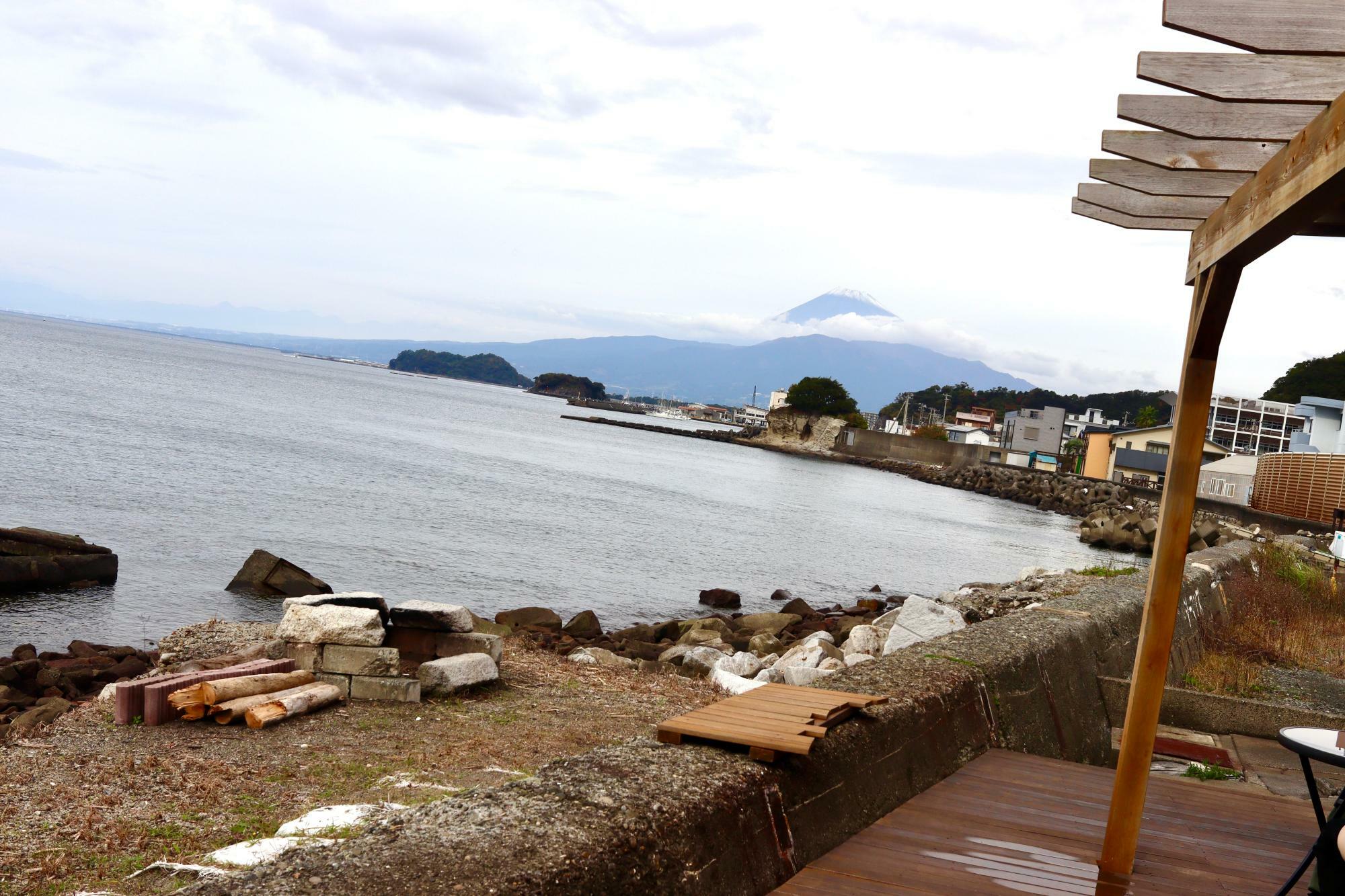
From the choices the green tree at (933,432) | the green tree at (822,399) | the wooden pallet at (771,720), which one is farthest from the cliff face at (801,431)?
the wooden pallet at (771,720)

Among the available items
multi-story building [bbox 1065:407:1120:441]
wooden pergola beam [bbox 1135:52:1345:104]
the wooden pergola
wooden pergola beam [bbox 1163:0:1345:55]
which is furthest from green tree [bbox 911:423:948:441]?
wooden pergola beam [bbox 1163:0:1345:55]

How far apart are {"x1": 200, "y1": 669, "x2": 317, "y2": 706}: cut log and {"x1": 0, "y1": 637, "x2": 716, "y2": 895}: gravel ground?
226 millimetres

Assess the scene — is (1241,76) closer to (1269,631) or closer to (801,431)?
(1269,631)

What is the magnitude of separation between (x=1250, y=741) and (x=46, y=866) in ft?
24.3

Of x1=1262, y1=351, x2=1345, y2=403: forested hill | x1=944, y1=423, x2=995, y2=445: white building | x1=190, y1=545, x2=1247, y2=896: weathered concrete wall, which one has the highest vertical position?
x1=1262, y1=351, x2=1345, y2=403: forested hill

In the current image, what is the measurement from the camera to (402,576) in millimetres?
22328

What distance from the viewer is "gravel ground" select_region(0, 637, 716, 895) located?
5582 mm

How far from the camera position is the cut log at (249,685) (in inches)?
326

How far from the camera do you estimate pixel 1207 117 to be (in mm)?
3092

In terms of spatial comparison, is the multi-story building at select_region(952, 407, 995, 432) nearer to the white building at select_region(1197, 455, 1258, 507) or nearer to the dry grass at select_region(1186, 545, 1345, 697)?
the white building at select_region(1197, 455, 1258, 507)

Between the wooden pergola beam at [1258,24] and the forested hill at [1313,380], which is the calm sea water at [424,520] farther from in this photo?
the forested hill at [1313,380]

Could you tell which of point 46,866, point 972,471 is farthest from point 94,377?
point 46,866

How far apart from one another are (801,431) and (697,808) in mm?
134149

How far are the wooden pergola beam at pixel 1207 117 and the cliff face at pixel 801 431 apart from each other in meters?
127
